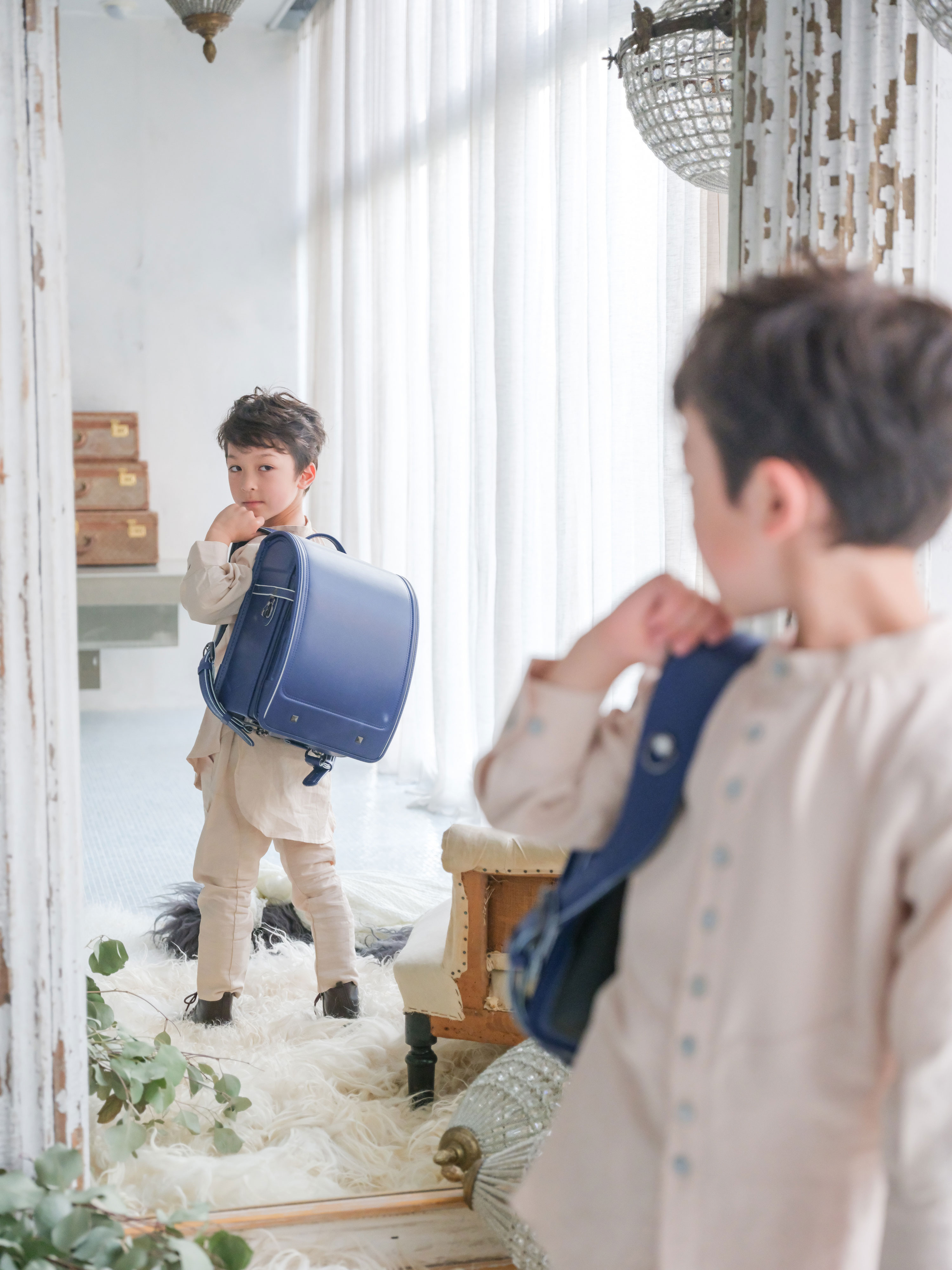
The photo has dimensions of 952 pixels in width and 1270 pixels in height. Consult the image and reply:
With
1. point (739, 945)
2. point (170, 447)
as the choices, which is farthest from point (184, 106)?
point (739, 945)

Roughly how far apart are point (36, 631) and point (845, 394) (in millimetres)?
675

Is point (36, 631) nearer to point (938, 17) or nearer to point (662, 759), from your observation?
point (662, 759)

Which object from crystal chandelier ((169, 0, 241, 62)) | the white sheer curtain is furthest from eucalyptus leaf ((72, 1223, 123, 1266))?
crystal chandelier ((169, 0, 241, 62))

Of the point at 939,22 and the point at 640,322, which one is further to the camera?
the point at 640,322

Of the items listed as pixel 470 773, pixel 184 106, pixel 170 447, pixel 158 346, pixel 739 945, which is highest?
pixel 184 106

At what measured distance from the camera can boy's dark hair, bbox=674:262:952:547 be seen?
0.58 meters

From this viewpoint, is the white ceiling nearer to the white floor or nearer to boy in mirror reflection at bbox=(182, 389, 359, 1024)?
boy in mirror reflection at bbox=(182, 389, 359, 1024)

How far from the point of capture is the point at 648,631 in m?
0.69

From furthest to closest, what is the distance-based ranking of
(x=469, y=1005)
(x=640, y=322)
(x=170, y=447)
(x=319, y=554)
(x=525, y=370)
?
1. (x=525, y=370)
2. (x=640, y=322)
3. (x=170, y=447)
4. (x=319, y=554)
5. (x=469, y=1005)

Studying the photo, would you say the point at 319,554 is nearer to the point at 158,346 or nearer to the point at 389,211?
the point at 158,346

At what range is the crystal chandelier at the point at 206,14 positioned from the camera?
1.63 metres

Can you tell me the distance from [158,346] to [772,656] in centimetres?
136

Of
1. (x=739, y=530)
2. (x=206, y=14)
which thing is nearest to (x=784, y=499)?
(x=739, y=530)

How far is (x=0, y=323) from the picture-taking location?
912 millimetres
